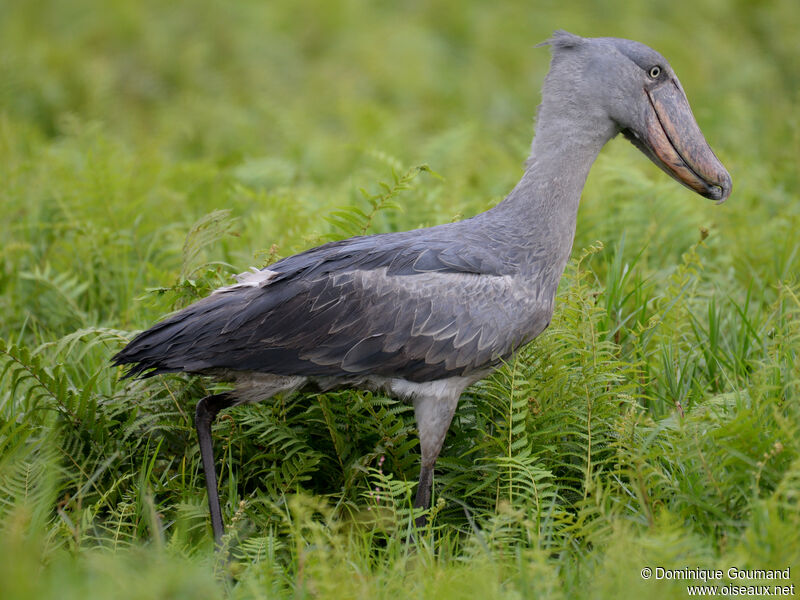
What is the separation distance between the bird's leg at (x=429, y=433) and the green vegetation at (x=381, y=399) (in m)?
0.17

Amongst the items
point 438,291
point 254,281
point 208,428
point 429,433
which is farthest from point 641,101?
point 208,428

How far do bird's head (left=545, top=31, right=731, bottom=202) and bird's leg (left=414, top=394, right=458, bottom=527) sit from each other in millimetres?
1614

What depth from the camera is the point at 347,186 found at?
24.6 feet

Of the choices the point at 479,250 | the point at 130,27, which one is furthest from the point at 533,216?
the point at 130,27

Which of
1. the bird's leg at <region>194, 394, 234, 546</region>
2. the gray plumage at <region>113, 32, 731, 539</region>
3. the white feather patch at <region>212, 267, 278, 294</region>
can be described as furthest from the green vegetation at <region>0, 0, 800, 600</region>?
the white feather patch at <region>212, 267, 278, 294</region>

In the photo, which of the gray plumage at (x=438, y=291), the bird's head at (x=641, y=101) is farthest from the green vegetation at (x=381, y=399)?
the bird's head at (x=641, y=101)

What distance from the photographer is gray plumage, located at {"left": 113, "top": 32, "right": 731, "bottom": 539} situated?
4.19 metres

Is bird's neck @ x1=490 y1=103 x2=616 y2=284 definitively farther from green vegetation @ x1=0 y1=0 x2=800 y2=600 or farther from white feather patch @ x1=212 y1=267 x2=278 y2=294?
white feather patch @ x1=212 y1=267 x2=278 y2=294

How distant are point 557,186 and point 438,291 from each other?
33.8 inches

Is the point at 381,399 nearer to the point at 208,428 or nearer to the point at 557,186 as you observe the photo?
the point at 208,428

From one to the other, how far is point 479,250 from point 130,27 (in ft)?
30.6

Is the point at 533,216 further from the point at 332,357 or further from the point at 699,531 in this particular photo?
the point at 699,531

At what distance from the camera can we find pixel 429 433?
4.27 meters

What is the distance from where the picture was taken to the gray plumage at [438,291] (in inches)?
165
